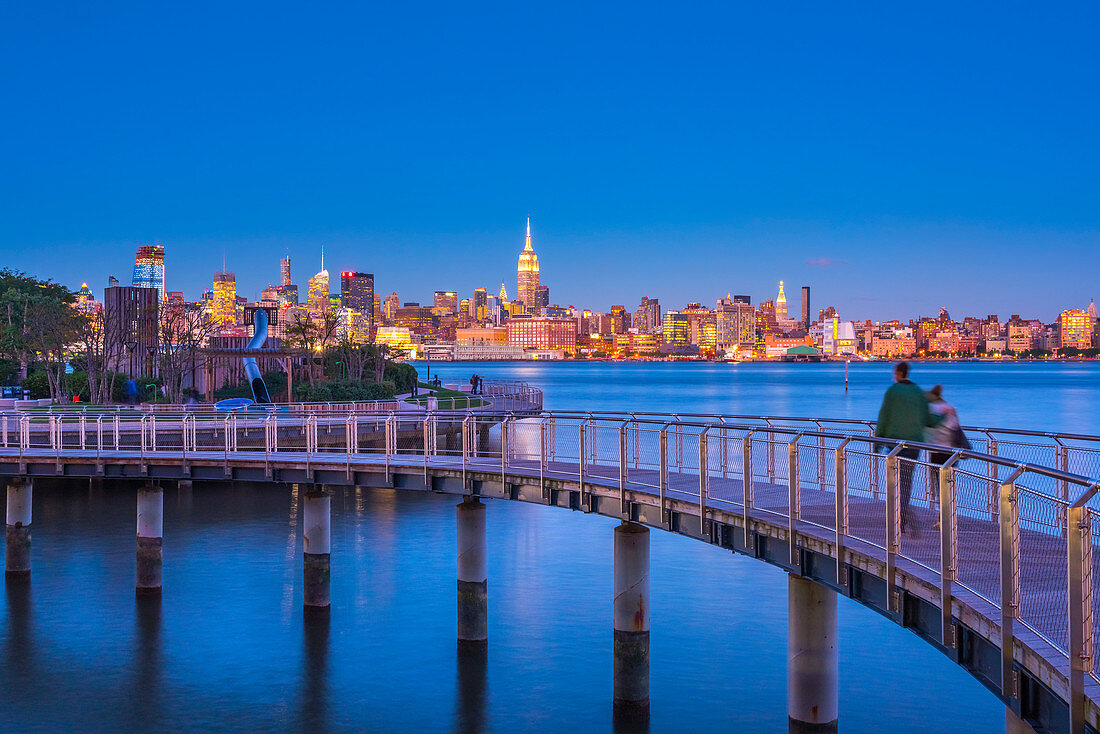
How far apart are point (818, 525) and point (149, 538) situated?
62.0ft

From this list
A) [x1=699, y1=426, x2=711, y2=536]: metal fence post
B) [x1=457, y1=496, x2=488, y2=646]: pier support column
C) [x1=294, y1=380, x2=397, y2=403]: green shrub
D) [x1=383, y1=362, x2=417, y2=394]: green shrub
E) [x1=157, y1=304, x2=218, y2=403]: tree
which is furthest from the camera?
[x1=383, y1=362, x2=417, y2=394]: green shrub

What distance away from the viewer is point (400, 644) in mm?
24141

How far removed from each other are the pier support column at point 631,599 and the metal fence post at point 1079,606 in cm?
1171

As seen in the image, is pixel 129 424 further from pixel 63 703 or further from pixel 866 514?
pixel 866 514

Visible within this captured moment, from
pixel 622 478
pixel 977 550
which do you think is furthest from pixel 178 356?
pixel 977 550

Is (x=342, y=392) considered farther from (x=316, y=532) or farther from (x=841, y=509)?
(x=841, y=509)

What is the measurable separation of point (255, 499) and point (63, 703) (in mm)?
23370

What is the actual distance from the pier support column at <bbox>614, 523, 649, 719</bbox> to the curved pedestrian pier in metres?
0.03

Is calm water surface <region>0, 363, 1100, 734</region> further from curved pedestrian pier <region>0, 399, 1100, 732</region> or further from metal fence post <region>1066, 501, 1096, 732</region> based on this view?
metal fence post <region>1066, 501, 1096, 732</region>

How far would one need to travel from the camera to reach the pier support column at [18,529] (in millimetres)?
27453

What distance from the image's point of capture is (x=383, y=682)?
→ 21.8m

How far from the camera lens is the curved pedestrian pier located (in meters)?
7.96

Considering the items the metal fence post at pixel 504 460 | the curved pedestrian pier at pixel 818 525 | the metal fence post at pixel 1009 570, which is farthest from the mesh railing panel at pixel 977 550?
the metal fence post at pixel 504 460

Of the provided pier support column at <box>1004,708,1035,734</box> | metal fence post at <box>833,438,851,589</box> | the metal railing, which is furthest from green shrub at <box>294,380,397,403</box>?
pier support column at <box>1004,708,1035,734</box>
